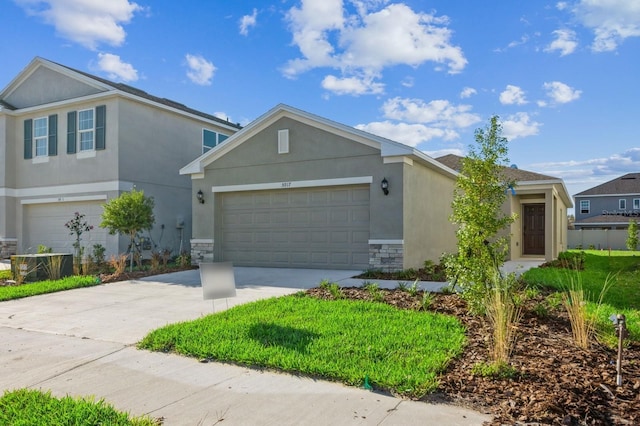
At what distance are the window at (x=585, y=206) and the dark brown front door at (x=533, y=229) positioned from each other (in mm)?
27428

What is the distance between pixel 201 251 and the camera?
571 inches

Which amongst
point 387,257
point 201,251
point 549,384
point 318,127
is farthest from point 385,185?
point 549,384

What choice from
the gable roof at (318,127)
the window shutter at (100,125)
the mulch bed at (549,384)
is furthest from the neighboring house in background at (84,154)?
the mulch bed at (549,384)

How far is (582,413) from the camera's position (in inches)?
134

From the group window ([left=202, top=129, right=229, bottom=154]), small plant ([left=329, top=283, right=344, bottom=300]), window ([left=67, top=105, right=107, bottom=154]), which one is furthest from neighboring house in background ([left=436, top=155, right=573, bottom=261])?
window ([left=67, top=105, right=107, bottom=154])

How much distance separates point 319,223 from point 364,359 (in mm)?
8477

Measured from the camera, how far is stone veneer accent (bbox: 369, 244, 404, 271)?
1170 centimetres

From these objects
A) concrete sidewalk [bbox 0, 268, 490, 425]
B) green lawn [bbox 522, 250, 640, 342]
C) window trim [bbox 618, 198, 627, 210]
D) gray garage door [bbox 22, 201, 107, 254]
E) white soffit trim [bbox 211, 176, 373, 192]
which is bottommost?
concrete sidewalk [bbox 0, 268, 490, 425]

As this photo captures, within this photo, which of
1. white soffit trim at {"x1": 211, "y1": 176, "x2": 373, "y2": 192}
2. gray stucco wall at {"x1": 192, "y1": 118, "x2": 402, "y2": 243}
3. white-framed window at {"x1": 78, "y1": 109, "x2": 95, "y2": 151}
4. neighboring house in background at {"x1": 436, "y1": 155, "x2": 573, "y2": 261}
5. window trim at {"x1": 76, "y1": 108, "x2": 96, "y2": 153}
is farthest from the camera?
neighboring house in background at {"x1": 436, "y1": 155, "x2": 573, "y2": 261}

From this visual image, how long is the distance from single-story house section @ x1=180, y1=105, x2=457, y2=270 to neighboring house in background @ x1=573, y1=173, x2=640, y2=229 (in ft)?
104

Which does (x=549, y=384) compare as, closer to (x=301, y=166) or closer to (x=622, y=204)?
(x=301, y=166)

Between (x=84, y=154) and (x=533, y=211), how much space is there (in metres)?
18.9

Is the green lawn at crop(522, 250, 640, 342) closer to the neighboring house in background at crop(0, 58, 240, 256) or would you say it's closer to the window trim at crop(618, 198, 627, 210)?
the neighboring house in background at crop(0, 58, 240, 256)

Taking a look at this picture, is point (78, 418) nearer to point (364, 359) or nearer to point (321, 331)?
point (364, 359)
